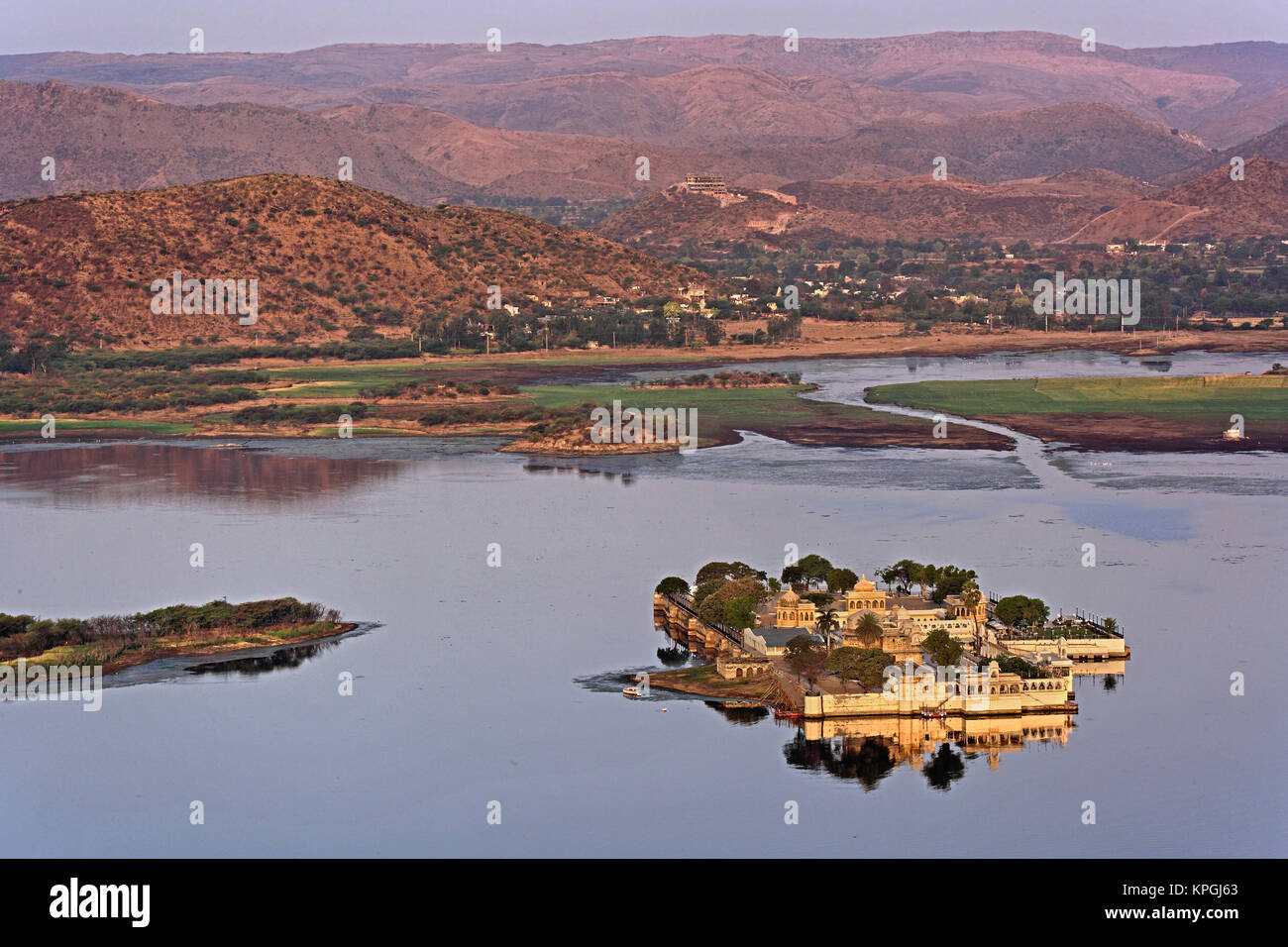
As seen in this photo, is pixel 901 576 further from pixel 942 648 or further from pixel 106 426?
pixel 106 426

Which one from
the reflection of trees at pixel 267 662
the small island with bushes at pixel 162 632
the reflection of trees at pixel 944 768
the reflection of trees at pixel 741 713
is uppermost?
the small island with bushes at pixel 162 632

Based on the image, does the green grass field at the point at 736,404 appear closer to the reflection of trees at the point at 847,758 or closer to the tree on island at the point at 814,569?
the tree on island at the point at 814,569

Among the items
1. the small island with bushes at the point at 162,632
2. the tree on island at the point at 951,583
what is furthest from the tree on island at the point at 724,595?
the small island with bushes at the point at 162,632

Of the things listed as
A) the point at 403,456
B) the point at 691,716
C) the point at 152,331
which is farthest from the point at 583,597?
the point at 152,331

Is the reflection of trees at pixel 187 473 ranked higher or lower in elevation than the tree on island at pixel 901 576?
lower

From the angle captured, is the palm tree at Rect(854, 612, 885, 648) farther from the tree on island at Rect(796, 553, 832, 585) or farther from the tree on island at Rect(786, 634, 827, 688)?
the tree on island at Rect(796, 553, 832, 585)

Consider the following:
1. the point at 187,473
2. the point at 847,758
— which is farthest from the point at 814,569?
the point at 187,473
